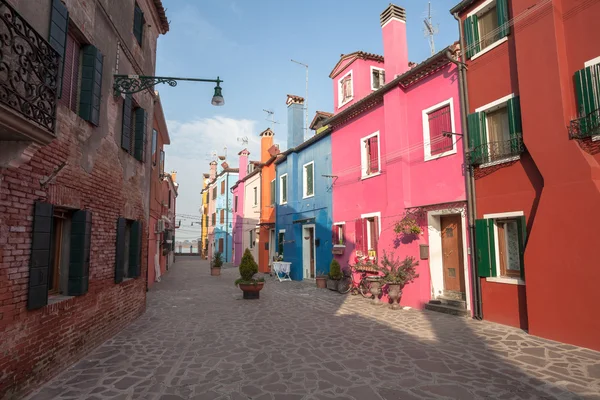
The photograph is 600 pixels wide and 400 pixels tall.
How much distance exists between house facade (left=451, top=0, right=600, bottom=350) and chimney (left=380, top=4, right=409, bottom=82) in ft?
9.55

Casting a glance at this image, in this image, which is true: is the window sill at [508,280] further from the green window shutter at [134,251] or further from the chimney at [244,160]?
the chimney at [244,160]

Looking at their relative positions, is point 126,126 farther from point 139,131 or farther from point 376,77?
point 376,77

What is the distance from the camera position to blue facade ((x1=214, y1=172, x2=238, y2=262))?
32.1 meters

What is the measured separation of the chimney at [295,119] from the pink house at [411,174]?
19.6ft

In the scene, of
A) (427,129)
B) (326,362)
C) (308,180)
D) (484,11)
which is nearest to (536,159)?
(427,129)

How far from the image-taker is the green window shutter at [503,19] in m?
7.66

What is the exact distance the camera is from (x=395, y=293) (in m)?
9.95

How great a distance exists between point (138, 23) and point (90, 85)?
3.88m

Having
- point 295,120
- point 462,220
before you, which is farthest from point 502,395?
point 295,120

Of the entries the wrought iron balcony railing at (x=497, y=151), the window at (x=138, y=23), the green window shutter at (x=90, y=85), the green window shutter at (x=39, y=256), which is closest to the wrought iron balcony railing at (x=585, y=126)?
the wrought iron balcony railing at (x=497, y=151)

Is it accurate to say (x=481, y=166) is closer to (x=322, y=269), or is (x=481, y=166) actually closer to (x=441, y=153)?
(x=441, y=153)

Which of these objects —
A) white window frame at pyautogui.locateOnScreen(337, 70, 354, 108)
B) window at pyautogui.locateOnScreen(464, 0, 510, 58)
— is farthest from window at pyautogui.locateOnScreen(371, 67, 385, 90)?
window at pyautogui.locateOnScreen(464, 0, 510, 58)

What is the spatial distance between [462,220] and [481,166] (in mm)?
1443

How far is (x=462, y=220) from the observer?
8.66m
